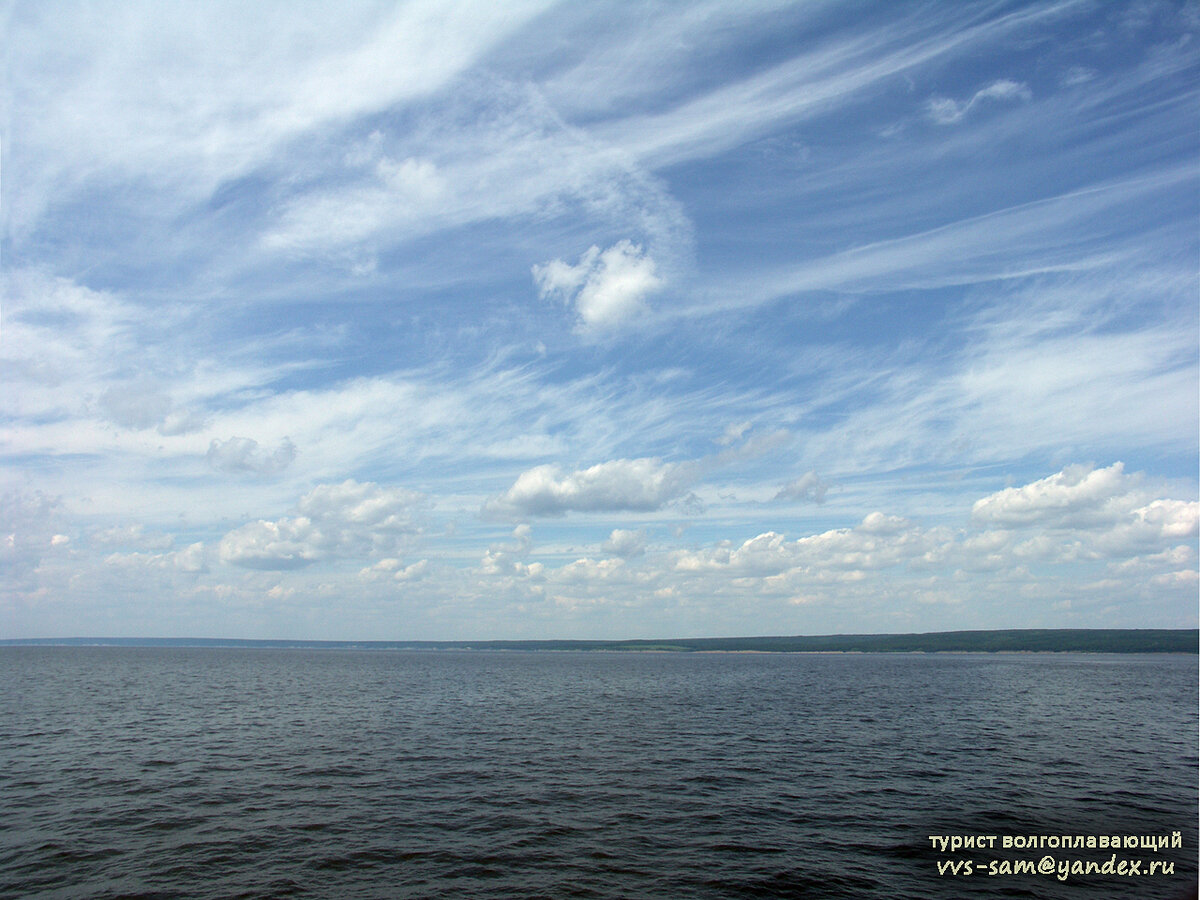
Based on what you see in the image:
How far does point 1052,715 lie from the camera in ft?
289

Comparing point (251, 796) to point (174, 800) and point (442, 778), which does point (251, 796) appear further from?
point (442, 778)

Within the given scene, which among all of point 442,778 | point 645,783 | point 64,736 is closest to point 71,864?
point 442,778

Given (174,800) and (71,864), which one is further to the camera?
(174,800)

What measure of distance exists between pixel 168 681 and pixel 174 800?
123m

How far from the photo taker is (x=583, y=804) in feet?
136

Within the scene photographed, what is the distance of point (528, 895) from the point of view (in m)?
27.8

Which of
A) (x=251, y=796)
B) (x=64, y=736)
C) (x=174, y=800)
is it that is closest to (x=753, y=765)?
(x=251, y=796)

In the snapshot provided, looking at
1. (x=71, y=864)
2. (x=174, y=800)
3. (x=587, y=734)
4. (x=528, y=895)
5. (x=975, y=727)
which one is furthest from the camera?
(x=975, y=727)

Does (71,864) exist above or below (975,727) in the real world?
above

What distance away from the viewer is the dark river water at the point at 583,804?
29.7 meters

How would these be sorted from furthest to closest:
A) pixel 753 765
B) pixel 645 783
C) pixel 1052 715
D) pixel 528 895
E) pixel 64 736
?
pixel 1052 715, pixel 64 736, pixel 753 765, pixel 645 783, pixel 528 895

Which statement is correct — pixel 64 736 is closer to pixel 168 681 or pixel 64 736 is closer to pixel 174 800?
pixel 174 800

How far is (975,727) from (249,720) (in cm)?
8781

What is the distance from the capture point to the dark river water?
29.7 metres
